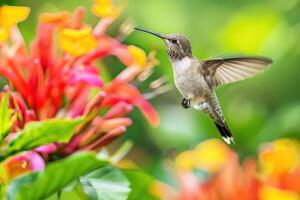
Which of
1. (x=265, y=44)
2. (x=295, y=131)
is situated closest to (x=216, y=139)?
(x=295, y=131)

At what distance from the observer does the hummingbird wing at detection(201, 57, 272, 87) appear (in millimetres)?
2396

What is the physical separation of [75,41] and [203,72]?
44cm

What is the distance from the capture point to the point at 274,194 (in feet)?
7.56

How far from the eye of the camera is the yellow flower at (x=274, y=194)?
7.60 ft

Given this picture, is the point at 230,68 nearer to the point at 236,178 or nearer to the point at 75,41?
the point at 236,178

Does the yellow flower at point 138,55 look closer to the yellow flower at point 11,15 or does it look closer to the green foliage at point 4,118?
the yellow flower at point 11,15

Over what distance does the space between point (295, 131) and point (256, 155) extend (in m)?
0.25

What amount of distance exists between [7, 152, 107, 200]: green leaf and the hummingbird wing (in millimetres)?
731

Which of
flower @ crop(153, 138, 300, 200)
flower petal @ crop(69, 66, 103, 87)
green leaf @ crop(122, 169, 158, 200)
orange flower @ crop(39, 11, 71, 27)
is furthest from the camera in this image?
flower @ crop(153, 138, 300, 200)

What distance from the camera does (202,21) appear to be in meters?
4.46

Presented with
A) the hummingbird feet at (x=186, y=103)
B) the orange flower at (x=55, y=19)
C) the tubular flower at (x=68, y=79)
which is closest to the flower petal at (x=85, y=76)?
the tubular flower at (x=68, y=79)

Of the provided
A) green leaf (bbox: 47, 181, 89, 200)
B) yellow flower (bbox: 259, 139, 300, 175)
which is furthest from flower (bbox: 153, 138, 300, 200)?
green leaf (bbox: 47, 181, 89, 200)

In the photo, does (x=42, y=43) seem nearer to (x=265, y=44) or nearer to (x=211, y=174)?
(x=211, y=174)

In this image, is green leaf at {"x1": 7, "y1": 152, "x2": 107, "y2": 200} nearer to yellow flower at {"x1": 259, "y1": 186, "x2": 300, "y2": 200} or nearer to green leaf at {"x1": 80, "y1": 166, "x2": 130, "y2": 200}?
green leaf at {"x1": 80, "y1": 166, "x2": 130, "y2": 200}
